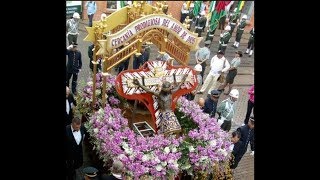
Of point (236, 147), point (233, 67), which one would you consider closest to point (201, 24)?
point (233, 67)

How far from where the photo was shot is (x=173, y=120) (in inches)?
332

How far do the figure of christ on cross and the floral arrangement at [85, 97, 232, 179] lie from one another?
0.76 feet

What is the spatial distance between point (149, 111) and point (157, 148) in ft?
5.66

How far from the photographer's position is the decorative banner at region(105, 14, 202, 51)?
26.8 feet

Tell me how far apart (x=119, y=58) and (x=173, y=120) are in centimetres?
170

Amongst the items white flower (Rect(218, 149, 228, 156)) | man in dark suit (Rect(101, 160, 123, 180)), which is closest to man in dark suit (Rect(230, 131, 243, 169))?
white flower (Rect(218, 149, 228, 156))

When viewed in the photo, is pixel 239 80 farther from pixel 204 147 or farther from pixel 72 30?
pixel 204 147

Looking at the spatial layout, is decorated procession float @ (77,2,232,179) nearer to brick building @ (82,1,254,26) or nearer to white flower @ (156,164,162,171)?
white flower @ (156,164,162,171)

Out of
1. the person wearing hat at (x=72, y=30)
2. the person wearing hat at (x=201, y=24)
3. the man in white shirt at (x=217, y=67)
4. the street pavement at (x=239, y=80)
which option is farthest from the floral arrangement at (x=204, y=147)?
the person wearing hat at (x=201, y=24)

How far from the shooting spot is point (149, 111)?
9383mm
